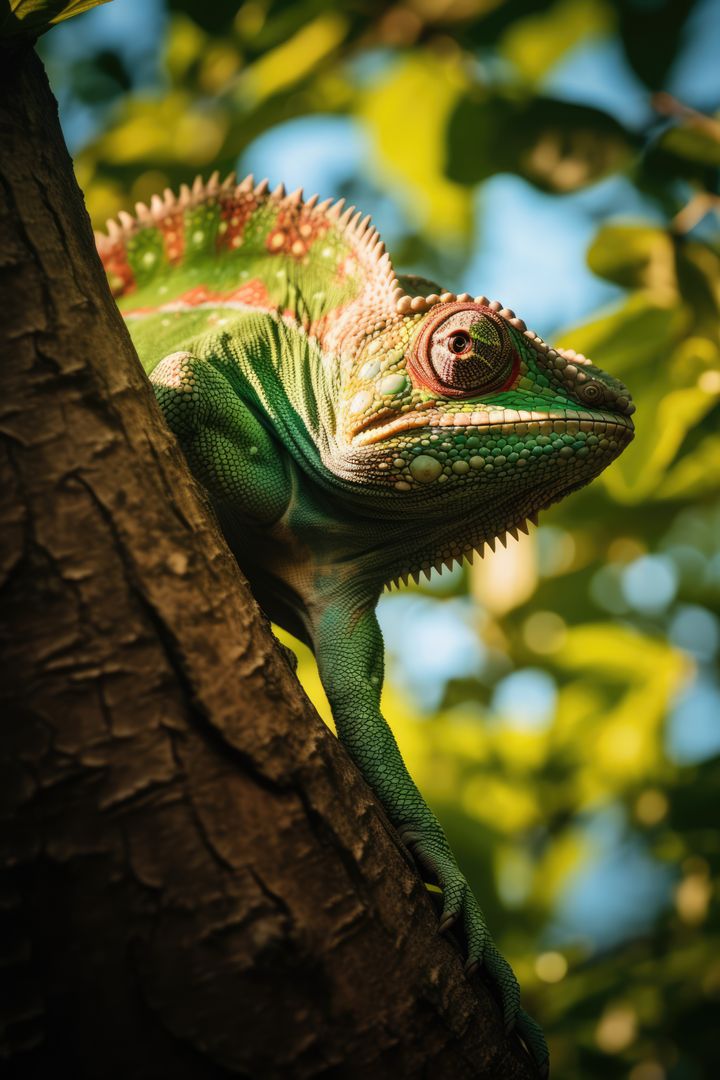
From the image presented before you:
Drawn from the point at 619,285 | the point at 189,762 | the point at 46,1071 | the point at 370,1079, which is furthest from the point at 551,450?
the point at 46,1071

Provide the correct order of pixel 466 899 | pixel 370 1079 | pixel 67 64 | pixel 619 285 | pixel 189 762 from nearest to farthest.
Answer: pixel 189 762 → pixel 370 1079 → pixel 466 899 → pixel 619 285 → pixel 67 64

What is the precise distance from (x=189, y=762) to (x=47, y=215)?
1.35 m

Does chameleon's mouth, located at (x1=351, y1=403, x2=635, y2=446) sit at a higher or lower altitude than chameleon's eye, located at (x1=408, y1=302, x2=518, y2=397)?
lower

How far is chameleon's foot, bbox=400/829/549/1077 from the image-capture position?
2.92 meters

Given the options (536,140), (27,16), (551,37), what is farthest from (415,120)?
(27,16)

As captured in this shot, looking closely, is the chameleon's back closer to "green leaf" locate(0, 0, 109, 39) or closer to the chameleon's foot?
"green leaf" locate(0, 0, 109, 39)

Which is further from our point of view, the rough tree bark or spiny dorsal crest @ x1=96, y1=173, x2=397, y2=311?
spiny dorsal crest @ x1=96, y1=173, x2=397, y2=311

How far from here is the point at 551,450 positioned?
3467 mm

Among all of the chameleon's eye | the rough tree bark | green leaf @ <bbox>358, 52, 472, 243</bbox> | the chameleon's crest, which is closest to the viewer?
the rough tree bark

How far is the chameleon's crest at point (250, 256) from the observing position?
373 cm

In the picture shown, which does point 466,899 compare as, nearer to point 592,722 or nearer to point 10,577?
point 10,577

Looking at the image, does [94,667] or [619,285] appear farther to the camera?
[619,285]

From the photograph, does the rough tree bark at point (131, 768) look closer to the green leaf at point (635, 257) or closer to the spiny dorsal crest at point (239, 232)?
the spiny dorsal crest at point (239, 232)

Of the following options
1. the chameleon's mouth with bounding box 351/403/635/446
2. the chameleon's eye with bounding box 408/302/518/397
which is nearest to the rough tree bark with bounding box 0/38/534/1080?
the chameleon's mouth with bounding box 351/403/635/446
